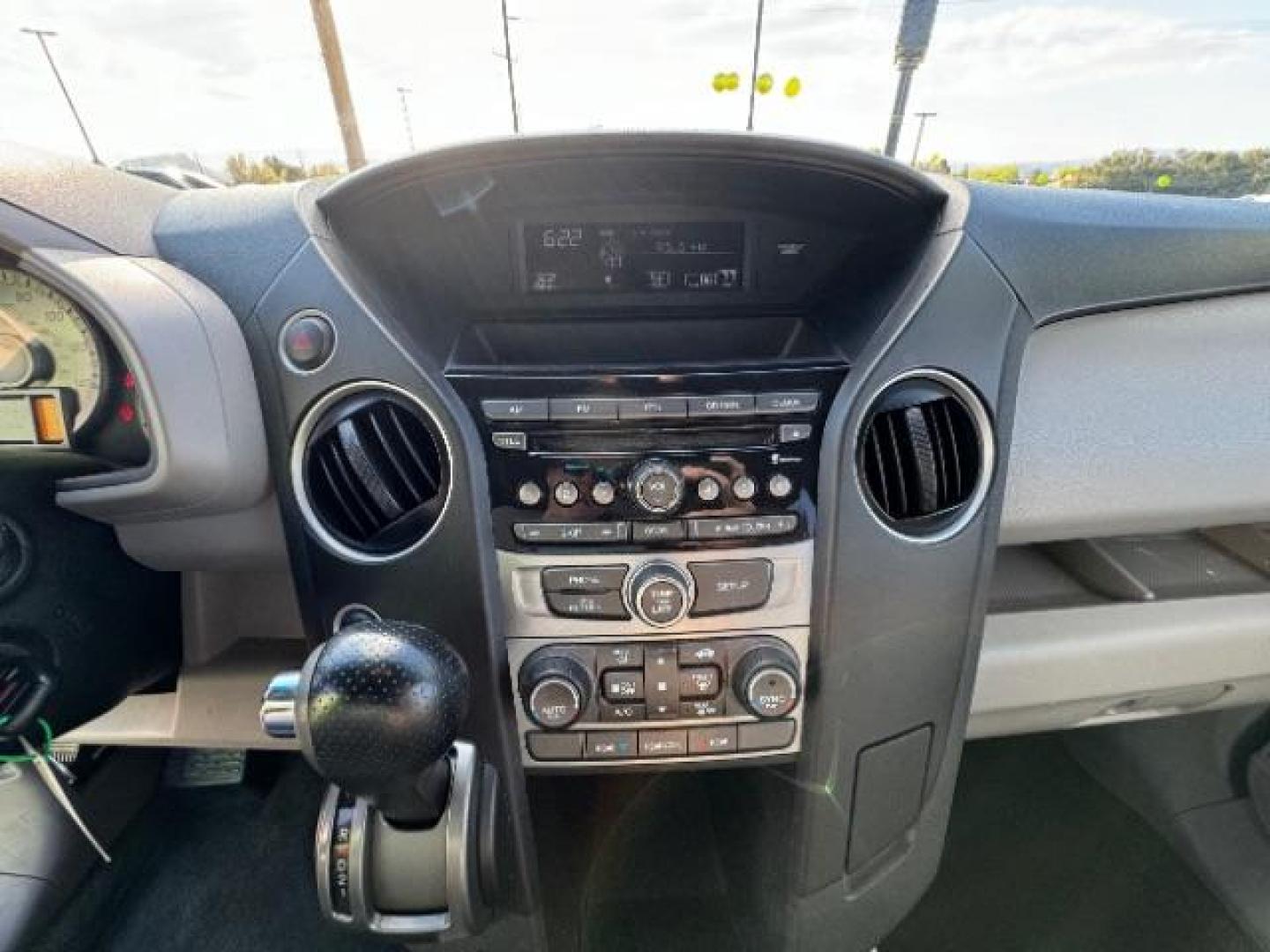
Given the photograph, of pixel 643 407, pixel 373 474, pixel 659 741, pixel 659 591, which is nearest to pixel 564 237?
pixel 643 407

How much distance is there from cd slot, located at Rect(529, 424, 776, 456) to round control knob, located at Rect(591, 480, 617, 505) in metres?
0.04

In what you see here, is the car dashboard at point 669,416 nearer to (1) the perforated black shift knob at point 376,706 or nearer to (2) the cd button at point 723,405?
(2) the cd button at point 723,405

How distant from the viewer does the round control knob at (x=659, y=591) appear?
102 cm

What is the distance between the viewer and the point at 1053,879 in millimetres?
1781

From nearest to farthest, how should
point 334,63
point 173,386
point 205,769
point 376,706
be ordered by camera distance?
point 376,706, point 173,386, point 205,769, point 334,63

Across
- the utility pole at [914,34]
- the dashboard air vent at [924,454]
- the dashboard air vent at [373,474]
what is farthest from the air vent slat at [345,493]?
the utility pole at [914,34]

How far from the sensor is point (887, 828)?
1.26 m

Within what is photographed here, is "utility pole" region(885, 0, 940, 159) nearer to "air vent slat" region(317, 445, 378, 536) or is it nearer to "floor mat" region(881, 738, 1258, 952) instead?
"floor mat" region(881, 738, 1258, 952)

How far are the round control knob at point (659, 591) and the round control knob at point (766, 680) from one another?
5.5 inches

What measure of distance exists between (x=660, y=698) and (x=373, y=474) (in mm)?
555

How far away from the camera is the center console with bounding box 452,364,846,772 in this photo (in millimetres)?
1007

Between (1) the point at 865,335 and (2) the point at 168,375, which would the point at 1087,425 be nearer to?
(1) the point at 865,335

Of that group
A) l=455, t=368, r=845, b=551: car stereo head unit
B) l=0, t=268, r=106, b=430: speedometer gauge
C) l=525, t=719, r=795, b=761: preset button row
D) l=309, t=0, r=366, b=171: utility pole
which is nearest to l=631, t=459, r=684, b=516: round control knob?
l=455, t=368, r=845, b=551: car stereo head unit

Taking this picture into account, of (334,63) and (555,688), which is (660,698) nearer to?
(555,688)
